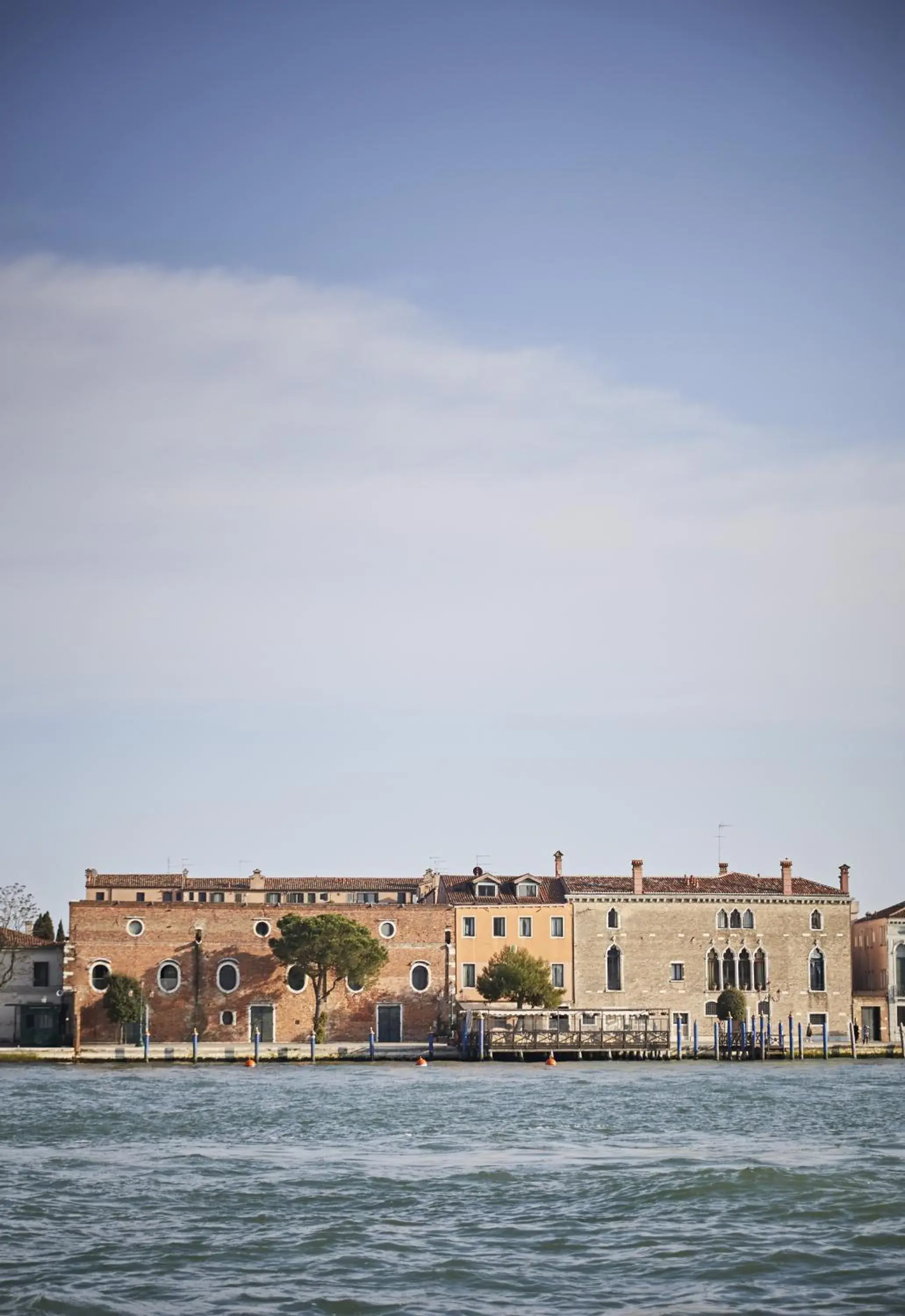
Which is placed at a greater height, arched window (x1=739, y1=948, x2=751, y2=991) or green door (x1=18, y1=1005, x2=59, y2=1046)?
arched window (x1=739, y1=948, x2=751, y2=991)

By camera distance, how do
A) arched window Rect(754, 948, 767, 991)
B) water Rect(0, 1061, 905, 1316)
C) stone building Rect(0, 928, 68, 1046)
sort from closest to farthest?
water Rect(0, 1061, 905, 1316) → stone building Rect(0, 928, 68, 1046) → arched window Rect(754, 948, 767, 991)

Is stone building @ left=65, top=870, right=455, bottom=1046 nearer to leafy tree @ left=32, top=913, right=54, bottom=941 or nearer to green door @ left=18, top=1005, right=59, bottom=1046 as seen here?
green door @ left=18, top=1005, right=59, bottom=1046

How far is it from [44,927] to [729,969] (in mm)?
34107

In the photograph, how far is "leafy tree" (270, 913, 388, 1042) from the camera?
60.1 m

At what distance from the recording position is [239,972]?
6209cm

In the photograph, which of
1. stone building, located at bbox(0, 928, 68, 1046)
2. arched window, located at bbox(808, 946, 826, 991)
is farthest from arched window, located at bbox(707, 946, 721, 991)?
stone building, located at bbox(0, 928, 68, 1046)

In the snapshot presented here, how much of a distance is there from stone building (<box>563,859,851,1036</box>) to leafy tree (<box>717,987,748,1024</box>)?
482mm

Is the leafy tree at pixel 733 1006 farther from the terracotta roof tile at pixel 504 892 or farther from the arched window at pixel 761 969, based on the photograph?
the terracotta roof tile at pixel 504 892

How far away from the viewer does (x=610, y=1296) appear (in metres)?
17.9

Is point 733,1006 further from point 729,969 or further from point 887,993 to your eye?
point 887,993

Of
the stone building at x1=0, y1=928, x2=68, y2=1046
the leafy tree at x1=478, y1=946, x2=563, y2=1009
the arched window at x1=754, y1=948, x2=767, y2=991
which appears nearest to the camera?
the stone building at x1=0, y1=928, x2=68, y2=1046

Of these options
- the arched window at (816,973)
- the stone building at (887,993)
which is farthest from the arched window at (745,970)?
the stone building at (887,993)

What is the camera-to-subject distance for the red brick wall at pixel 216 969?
6116cm

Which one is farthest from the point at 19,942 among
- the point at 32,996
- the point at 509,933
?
the point at 509,933
